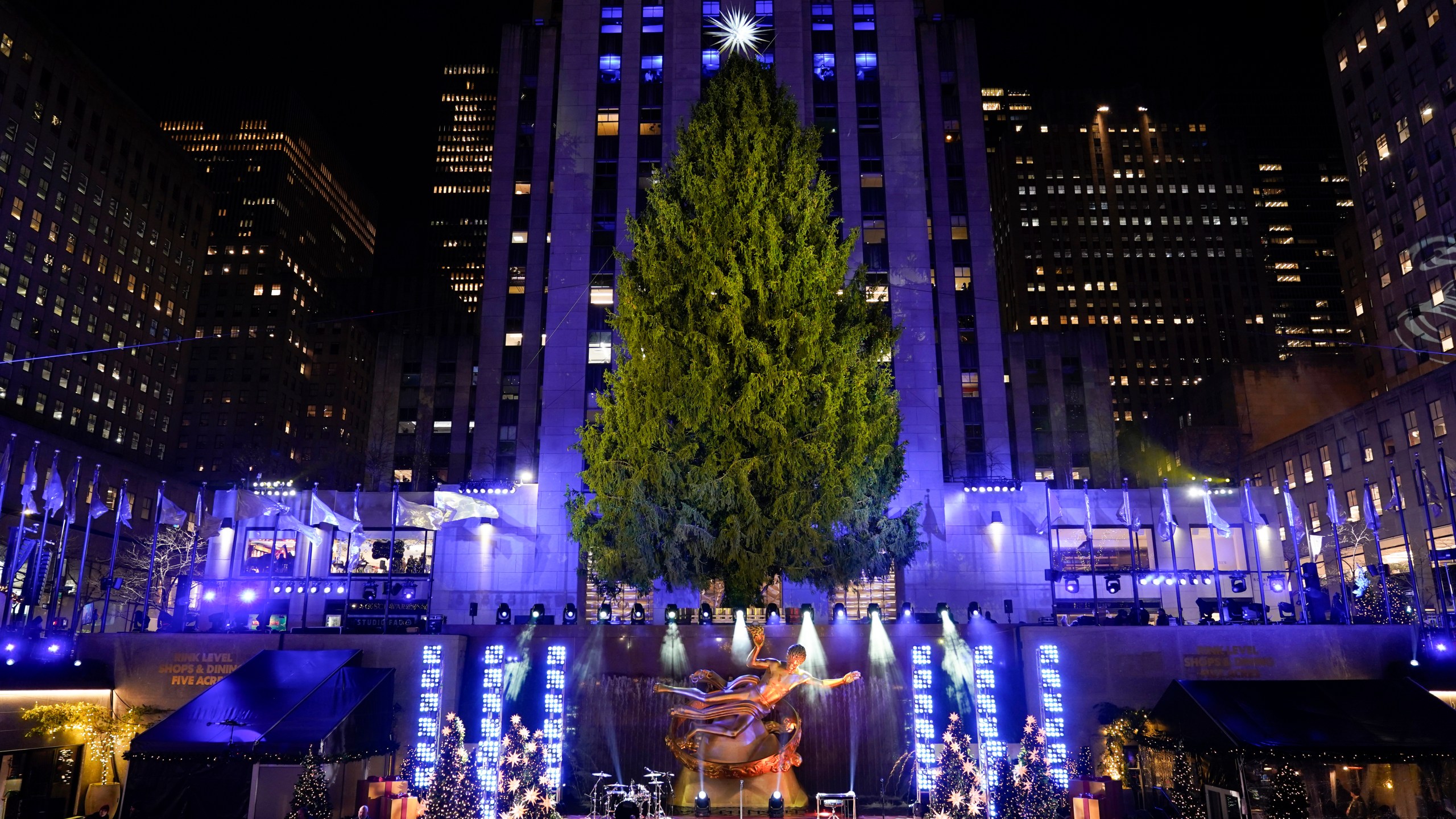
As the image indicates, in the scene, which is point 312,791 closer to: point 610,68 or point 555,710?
point 555,710

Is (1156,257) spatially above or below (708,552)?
above

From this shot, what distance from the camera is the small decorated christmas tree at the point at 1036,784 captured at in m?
19.7

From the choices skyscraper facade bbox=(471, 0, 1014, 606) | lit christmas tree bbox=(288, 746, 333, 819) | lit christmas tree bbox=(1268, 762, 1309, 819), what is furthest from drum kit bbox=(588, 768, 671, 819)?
skyscraper facade bbox=(471, 0, 1014, 606)

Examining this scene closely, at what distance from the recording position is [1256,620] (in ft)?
87.8

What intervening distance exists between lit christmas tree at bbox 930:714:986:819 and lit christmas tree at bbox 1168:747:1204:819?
4030 millimetres

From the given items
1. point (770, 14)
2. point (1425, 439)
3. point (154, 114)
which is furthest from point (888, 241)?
point (154, 114)

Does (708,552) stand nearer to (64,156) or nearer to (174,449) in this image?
(64,156)

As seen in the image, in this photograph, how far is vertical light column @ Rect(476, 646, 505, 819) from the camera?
21.5 meters

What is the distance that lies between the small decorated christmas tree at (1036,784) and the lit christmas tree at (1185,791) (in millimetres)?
2407

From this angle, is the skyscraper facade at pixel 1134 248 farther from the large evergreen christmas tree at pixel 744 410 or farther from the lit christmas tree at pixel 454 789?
the lit christmas tree at pixel 454 789

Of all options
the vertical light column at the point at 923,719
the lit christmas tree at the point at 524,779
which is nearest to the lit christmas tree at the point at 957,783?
the vertical light column at the point at 923,719

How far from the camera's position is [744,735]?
20.8 meters

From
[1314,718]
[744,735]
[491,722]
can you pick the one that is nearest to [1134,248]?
[1314,718]

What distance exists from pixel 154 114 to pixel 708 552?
179m
